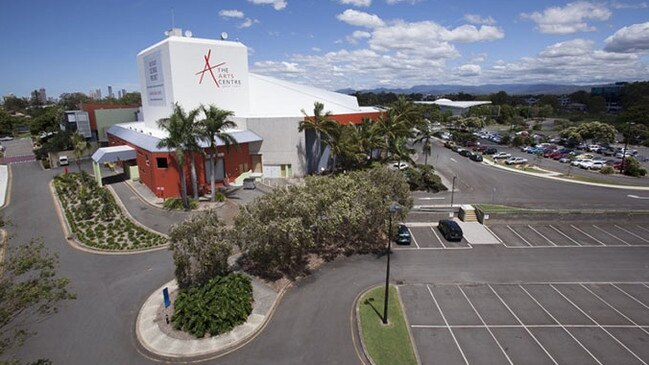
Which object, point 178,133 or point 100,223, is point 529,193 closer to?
point 178,133

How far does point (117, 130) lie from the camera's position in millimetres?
60938

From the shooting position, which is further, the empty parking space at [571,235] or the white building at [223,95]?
the white building at [223,95]

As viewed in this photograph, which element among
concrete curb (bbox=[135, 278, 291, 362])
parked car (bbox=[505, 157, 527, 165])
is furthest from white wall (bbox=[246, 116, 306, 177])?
parked car (bbox=[505, 157, 527, 165])

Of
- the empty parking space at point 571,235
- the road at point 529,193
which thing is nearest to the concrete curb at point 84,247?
the road at point 529,193

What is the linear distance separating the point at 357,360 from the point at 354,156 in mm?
32383

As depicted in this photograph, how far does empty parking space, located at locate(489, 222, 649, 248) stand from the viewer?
32500 mm

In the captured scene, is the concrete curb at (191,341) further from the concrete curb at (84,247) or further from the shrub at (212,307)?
the concrete curb at (84,247)

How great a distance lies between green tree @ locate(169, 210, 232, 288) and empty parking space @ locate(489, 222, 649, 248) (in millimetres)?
25293

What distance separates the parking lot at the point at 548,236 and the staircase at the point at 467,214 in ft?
6.15

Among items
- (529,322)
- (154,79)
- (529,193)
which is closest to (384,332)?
(529,322)

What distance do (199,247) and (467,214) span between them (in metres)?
27.8

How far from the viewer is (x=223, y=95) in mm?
52500

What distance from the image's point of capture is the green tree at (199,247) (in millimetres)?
21656

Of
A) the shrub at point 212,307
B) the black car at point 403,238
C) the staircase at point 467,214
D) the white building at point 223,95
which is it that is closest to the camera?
the shrub at point 212,307
